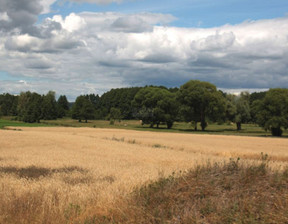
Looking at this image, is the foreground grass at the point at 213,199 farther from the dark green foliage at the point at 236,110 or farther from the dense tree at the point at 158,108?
the dark green foliage at the point at 236,110

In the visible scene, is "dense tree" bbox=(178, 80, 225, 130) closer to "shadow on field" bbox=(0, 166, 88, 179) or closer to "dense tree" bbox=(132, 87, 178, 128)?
"dense tree" bbox=(132, 87, 178, 128)

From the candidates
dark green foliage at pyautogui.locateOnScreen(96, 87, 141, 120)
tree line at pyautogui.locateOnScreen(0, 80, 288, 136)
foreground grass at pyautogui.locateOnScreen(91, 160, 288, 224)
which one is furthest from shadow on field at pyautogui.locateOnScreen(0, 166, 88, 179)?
dark green foliage at pyautogui.locateOnScreen(96, 87, 141, 120)

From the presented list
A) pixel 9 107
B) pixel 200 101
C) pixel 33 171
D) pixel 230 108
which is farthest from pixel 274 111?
pixel 9 107

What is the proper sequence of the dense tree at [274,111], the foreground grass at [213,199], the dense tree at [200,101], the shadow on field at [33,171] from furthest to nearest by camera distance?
the dense tree at [200,101] → the dense tree at [274,111] → the shadow on field at [33,171] → the foreground grass at [213,199]

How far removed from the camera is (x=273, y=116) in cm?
7456

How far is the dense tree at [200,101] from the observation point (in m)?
86.9

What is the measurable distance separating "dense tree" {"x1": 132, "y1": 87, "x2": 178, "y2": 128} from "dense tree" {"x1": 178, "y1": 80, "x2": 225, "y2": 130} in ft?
25.8

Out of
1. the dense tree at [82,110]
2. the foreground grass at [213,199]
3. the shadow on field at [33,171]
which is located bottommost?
the shadow on field at [33,171]

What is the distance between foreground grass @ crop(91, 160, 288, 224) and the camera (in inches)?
303

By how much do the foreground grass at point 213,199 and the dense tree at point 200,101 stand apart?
7614cm

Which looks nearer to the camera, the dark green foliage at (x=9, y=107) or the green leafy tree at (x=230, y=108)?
the green leafy tree at (x=230, y=108)

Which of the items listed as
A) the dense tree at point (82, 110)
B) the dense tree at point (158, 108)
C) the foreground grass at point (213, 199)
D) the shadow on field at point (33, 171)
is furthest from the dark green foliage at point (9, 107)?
the foreground grass at point (213, 199)

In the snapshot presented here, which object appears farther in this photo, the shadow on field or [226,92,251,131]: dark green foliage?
[226,92,251,131]: dark green foliage

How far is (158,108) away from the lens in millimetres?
97312
